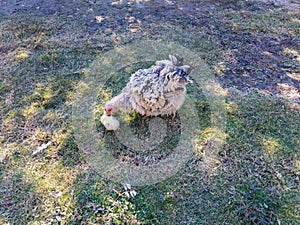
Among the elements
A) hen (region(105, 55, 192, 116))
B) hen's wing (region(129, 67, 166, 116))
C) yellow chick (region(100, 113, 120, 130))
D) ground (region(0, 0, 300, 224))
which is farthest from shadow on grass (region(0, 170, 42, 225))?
hen's wing (region(129, 67, 166, 116))

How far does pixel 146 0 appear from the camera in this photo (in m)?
4.21

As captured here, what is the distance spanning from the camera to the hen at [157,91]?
6.75ft

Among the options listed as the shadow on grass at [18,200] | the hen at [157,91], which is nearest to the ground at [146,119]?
the shadow on grass at [18,200]

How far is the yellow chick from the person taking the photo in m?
2.24

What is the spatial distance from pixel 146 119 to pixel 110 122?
32 cm

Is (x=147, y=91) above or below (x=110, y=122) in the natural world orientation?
above

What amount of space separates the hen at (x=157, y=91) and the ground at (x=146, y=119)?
0.60ft

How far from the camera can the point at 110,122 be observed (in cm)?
223

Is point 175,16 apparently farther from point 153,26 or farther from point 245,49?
point 245,49

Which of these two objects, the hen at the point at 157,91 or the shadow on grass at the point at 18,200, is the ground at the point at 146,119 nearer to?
the shadow on grass at the point at 18,200

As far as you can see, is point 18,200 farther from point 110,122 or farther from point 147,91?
point 147,91

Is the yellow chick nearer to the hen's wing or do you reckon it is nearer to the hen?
the hen

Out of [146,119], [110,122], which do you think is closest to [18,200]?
[110,122]

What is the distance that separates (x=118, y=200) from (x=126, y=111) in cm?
73
